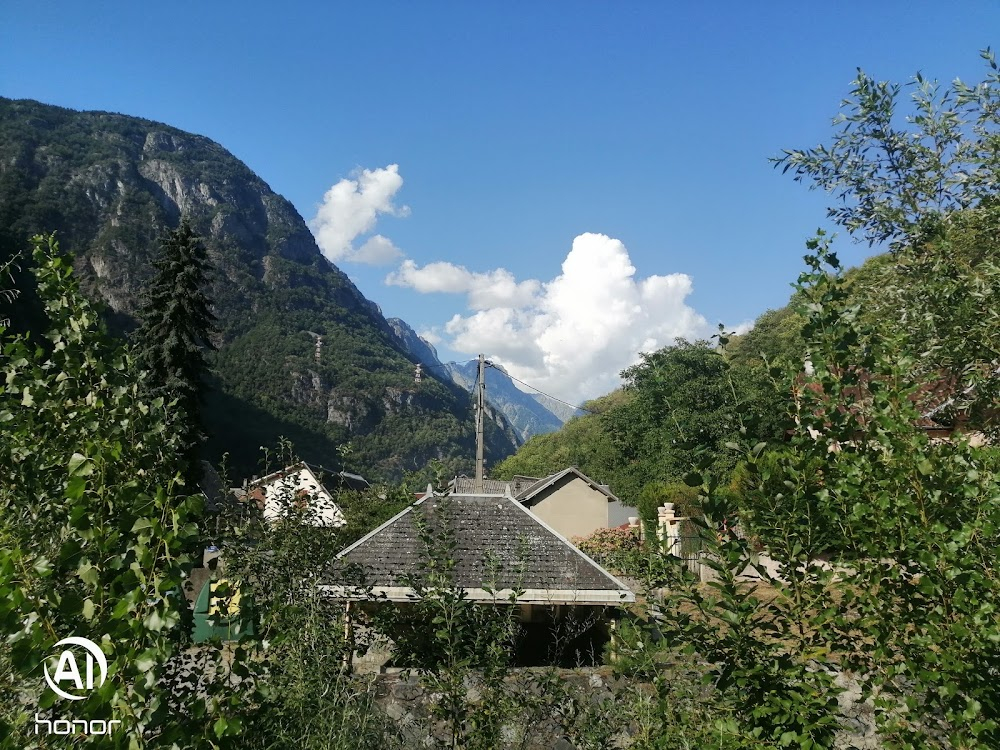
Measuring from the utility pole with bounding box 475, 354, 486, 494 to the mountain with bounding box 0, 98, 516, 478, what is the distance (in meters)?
60.8

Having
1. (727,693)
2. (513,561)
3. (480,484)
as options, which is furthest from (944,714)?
(480,484)

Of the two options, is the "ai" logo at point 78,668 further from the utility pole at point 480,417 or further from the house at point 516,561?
the utility pole at point 480,417

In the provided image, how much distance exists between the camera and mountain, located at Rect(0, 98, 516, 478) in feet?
347

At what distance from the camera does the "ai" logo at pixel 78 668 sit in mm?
1768

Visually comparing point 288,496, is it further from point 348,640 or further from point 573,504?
point 573,504

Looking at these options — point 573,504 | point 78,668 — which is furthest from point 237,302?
point 78,668

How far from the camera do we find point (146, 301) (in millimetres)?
27500

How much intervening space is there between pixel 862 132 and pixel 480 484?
63.8 feet

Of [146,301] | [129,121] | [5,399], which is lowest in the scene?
[5,399]

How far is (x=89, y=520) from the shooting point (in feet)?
6.25

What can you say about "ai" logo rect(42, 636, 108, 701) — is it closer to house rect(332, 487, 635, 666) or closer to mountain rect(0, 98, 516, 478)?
house rect(332, 487, 635, 666)

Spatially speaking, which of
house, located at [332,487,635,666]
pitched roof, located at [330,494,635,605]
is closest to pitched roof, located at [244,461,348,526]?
house, located at [332,487,635,666]

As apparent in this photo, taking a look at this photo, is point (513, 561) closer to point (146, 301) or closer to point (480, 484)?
point (480, 484)

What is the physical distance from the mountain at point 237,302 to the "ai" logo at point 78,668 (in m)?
81.1
